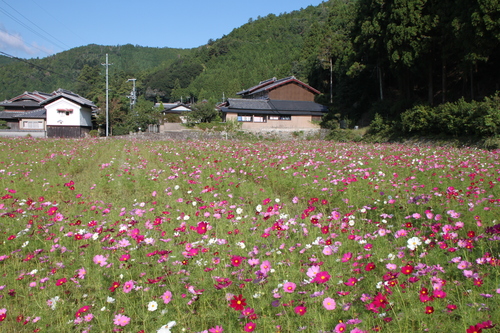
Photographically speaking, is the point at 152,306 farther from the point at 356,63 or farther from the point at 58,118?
the point at 58,118

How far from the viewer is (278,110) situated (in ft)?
115

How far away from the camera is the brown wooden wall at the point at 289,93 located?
39.0 m

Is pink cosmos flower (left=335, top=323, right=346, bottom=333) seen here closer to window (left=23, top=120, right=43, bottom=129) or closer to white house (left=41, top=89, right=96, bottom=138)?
white house (left=41, top=89, right=96, bottom=138)

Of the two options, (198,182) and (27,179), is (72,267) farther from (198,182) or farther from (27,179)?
(27,179)

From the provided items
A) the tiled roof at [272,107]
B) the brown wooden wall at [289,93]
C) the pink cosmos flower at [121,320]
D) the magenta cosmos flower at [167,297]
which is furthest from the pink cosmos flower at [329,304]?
the brown wooden wall at [289,93]

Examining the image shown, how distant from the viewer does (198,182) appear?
20.3ft

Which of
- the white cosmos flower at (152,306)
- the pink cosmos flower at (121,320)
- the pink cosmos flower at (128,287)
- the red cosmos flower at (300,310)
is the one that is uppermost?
the red cosmos flower at (300,310)

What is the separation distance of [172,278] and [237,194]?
10.9 ft

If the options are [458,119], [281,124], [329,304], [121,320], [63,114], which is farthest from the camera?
[63,114]

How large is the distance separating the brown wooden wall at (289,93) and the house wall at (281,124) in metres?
A: 4.63

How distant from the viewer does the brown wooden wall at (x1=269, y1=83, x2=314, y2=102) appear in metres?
39.0

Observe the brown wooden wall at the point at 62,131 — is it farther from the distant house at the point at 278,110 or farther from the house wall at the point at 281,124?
the house wall at the point at 281,124

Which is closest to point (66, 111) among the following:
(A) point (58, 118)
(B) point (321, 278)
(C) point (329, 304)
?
(A) point (58, 118)

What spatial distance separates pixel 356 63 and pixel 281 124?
35.6 ft
